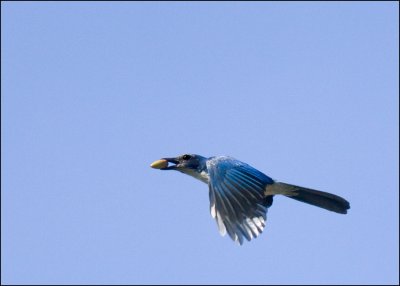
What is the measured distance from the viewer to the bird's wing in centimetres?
1727

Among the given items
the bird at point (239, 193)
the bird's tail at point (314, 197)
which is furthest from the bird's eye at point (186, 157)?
the bird's tail at point (314, 197)

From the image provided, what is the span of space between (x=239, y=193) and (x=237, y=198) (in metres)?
0.19

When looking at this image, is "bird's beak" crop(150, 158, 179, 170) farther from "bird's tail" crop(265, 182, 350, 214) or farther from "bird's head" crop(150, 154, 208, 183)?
"bird's tail" crop(265, 182, 350, 214)

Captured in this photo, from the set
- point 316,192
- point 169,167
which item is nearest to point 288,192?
point 316,192

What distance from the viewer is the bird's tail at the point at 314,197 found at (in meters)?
19.4

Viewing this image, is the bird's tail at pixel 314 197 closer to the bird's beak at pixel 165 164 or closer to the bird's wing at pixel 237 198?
the bird's wing at pixel 237 198

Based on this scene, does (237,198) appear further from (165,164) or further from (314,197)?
(165,164)

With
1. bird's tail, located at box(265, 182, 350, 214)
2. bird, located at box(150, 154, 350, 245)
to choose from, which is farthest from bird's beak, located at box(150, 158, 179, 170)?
bird's tail, located at box(265, 182, 350, 214)

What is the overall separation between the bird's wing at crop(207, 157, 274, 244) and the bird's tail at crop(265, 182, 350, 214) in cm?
49

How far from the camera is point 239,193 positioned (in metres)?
17.9

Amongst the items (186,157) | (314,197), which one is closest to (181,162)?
(186,157)

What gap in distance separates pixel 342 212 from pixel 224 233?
2.98 meters

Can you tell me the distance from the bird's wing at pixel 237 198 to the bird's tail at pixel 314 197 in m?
0.49

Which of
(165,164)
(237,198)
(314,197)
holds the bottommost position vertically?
(237,198)
